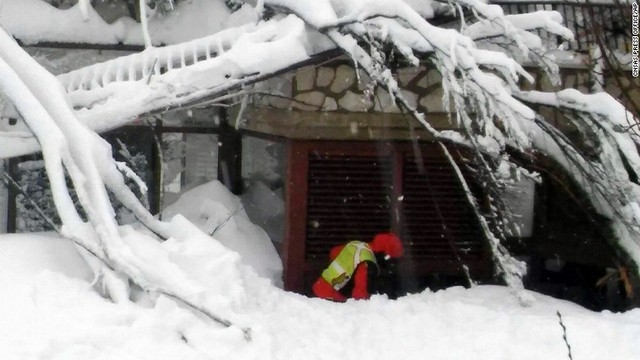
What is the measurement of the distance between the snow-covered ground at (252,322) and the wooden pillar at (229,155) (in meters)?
2.81

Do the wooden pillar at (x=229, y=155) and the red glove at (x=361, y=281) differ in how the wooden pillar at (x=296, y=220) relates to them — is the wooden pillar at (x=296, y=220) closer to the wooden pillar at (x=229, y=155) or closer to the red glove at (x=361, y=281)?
the red glove at (x=361, y=281)

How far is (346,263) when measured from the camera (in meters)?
8.84

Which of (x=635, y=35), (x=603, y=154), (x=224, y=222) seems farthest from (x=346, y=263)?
(x=635, y=35)

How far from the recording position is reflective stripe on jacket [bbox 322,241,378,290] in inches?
345

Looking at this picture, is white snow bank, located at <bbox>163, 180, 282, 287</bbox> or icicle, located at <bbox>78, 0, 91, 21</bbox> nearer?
icicle, located at <bbox>78, 0, 91, 21</bbox>

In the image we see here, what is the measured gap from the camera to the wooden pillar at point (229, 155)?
34.9 feet

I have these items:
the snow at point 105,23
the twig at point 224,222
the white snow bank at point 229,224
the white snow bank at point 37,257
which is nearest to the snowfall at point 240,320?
the white snow bank at point 37,257

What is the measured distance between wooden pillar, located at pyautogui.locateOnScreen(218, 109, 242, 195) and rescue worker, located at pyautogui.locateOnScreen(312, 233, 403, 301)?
2215 millimetres

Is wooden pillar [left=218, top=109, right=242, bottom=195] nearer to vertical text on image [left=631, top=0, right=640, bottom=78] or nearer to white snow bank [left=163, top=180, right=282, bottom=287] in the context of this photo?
white snow bank [left=163, top=180, right=282, bottom=287]

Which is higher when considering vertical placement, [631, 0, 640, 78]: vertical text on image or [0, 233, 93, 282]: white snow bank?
[631, 0, 640, 78]: vertical text on image

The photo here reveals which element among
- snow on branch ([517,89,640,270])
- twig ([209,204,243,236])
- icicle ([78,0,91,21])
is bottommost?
twig ([209,204,243,236])

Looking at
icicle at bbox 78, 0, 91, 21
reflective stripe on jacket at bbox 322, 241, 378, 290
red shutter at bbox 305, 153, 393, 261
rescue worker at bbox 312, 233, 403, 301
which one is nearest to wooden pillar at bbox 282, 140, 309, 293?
red shutter at bbox 305, 153, 393, 261

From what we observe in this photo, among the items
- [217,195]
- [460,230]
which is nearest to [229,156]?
[217,195]

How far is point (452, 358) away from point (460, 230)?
3752mm
